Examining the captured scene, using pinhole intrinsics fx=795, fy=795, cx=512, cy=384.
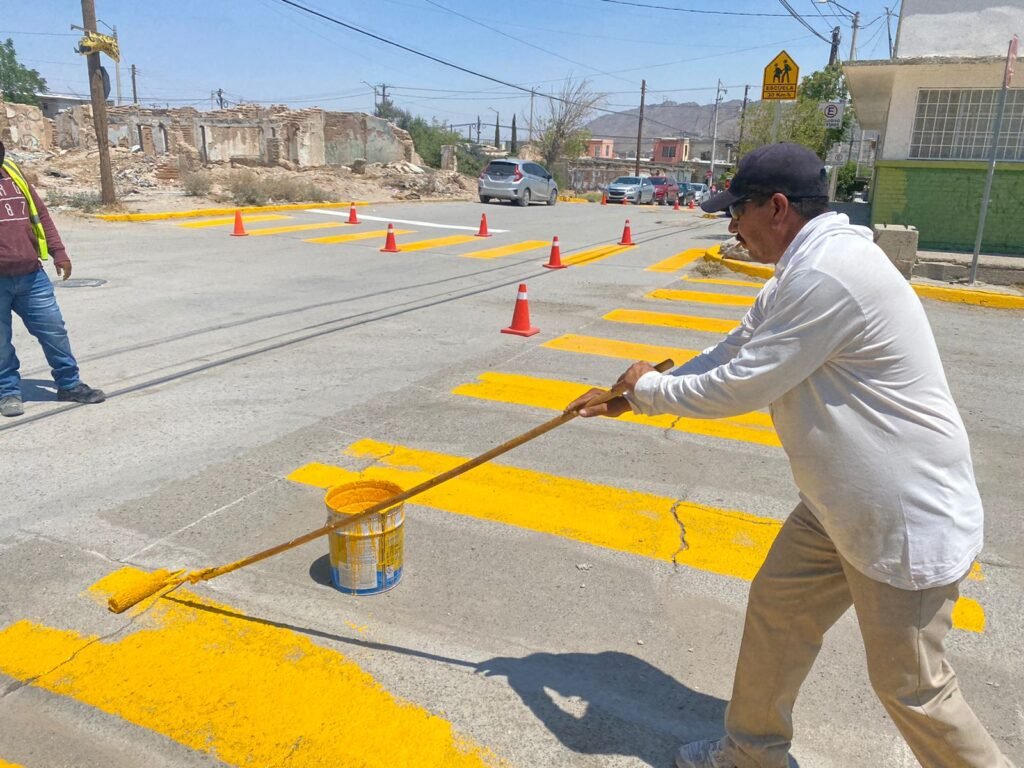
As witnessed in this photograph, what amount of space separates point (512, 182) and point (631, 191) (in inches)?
366

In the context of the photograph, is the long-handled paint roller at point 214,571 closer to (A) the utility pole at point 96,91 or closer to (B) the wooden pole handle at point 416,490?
(B) the wooden pole handle at point 416,490

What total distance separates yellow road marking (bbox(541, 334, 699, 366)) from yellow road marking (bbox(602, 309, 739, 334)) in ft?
3.66

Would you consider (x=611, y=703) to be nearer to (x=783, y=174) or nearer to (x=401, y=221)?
(x=783, y=174)

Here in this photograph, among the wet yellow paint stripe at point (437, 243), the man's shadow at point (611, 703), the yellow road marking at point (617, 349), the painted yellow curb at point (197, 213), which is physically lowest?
the man's shadow at point (611, 703)

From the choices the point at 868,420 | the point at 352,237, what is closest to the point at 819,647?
the point at 868,420

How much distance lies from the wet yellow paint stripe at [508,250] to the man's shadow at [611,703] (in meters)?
12.5

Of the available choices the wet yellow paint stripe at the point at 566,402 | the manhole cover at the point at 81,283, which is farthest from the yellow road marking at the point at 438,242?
the wet yellow paint stripe at the point at 566,402

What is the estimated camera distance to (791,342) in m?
1.97

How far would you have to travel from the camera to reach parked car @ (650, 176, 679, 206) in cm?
4003

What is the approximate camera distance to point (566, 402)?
6250mm

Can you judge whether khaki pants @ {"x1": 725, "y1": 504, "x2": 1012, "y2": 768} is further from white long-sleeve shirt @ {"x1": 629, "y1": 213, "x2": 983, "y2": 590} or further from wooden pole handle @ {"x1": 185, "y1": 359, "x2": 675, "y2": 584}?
wooden pole handle @ {"x1": 185, "y1": 359, "x2": 675, "y2": 584}

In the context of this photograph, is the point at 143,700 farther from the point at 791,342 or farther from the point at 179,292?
the point at 179,292

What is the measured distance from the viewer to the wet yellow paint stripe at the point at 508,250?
50.4 ft

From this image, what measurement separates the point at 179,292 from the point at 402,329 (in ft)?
11.9
